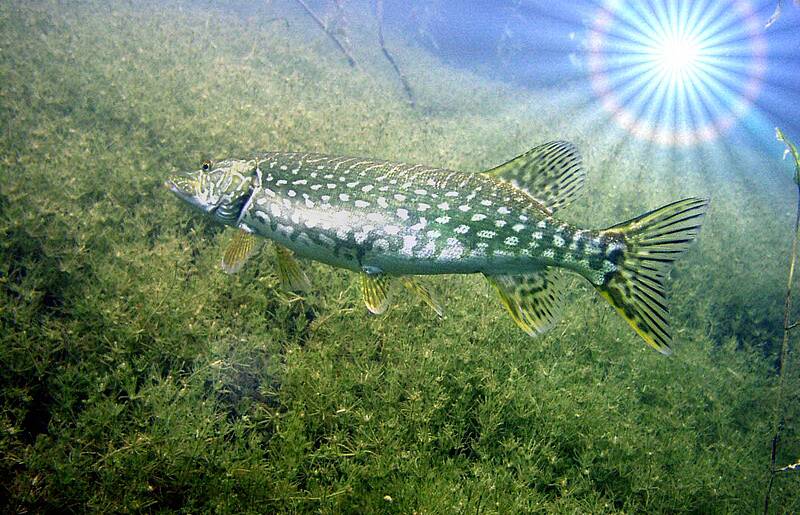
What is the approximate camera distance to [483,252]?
3096mm

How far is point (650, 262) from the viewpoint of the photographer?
2877 mm

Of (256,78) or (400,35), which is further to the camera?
(400,35)

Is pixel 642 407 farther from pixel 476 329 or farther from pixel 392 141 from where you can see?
pixel 392 141

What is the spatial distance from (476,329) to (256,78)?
1107 cm

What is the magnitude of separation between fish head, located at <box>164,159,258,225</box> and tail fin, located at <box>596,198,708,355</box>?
291 cm

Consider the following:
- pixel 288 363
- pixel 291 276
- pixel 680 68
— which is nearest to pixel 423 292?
pixel 291 276

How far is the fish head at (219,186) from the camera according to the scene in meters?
3.65

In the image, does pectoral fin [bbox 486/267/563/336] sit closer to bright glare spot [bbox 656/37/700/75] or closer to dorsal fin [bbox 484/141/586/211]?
dorsal fin [bbox 484/141/586/211]

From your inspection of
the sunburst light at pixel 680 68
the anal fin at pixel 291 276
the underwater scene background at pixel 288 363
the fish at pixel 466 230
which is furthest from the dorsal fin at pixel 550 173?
the sunburst light at pixel 680 68

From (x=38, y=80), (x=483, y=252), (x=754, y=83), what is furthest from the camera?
(x=754, y=83)

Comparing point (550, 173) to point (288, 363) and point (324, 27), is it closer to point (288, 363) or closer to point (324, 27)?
point (288, 363)

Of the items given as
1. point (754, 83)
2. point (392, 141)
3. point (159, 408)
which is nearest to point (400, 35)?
point (392, 141)

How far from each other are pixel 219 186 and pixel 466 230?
2183 mm

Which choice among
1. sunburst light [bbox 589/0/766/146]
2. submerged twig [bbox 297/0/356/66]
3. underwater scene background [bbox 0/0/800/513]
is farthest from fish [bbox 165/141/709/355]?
sunburst light [bbox 589/0/766/146]
